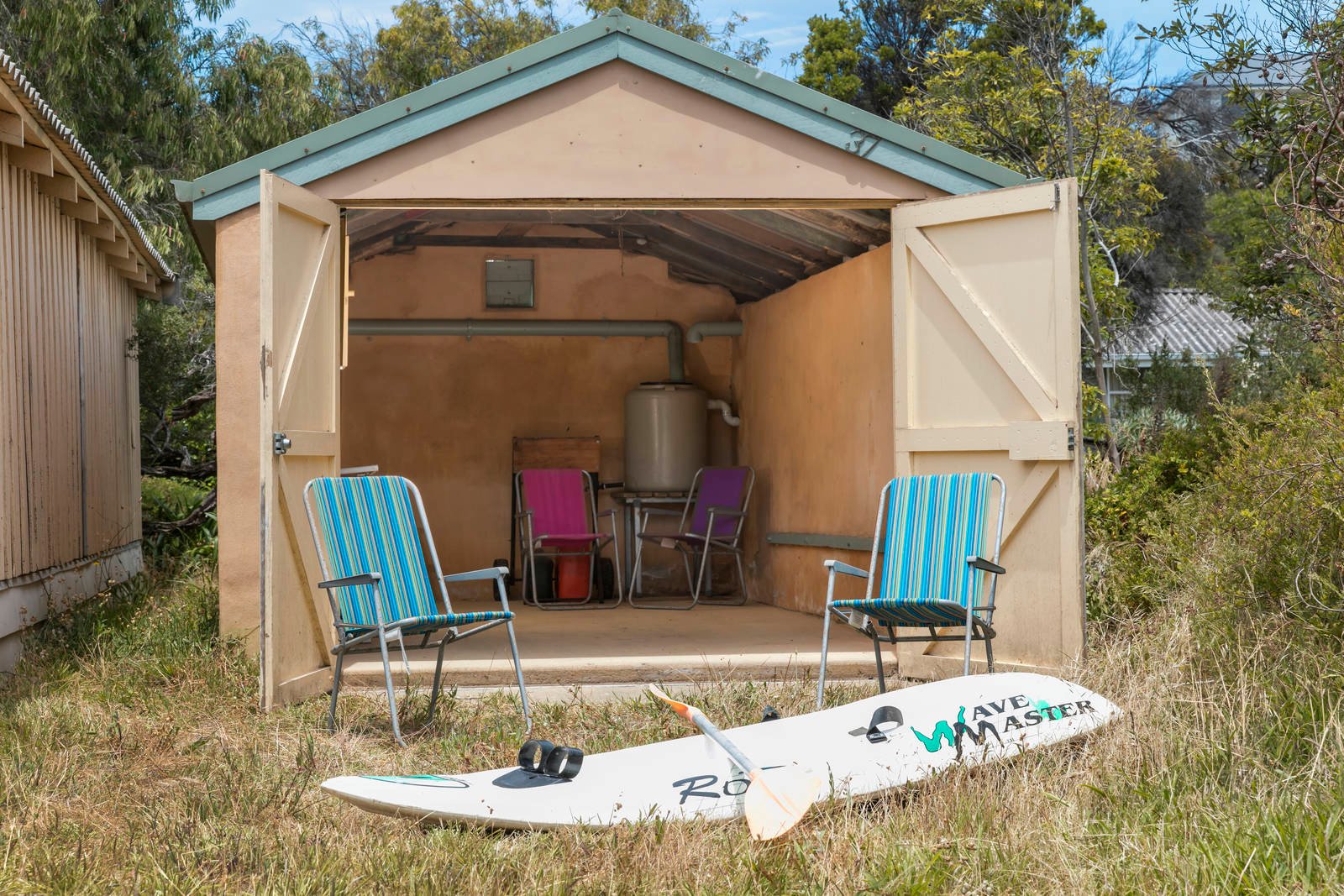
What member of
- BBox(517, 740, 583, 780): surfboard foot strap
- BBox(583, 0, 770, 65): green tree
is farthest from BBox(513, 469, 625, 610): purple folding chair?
BBox(583, 0, 770, 65): green tree

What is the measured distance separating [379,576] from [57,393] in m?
3.34

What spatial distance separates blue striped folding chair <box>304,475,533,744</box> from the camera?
4500 mm

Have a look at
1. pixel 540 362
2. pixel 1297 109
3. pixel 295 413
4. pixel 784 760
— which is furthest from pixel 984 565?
pixel 540 362

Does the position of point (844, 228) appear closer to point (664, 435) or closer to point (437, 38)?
point (664, 435)

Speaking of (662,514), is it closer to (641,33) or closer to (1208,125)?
(641,33)

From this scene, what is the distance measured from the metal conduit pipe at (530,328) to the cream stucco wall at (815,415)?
1.62 feet

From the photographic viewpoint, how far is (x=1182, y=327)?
21.7 metres

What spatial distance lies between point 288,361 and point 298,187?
0.73 m

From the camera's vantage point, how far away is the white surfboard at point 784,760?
3355 millimetres

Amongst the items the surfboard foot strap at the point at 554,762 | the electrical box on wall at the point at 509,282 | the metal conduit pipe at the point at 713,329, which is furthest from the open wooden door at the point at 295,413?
the metal conduit pipe at the point at 713,329

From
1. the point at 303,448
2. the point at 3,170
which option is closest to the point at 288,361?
the point at 303,448

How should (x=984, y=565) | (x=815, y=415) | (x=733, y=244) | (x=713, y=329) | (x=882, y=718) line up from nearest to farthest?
(x=882, y=718) < (x=984, y=565) < (x=815, y=415) < (x=733, y=244) < (x=713, y=329)

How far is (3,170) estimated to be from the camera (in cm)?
577

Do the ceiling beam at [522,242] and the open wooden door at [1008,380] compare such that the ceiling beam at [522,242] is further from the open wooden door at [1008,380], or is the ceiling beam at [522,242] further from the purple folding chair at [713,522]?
the open wooden door at [1008,380]
